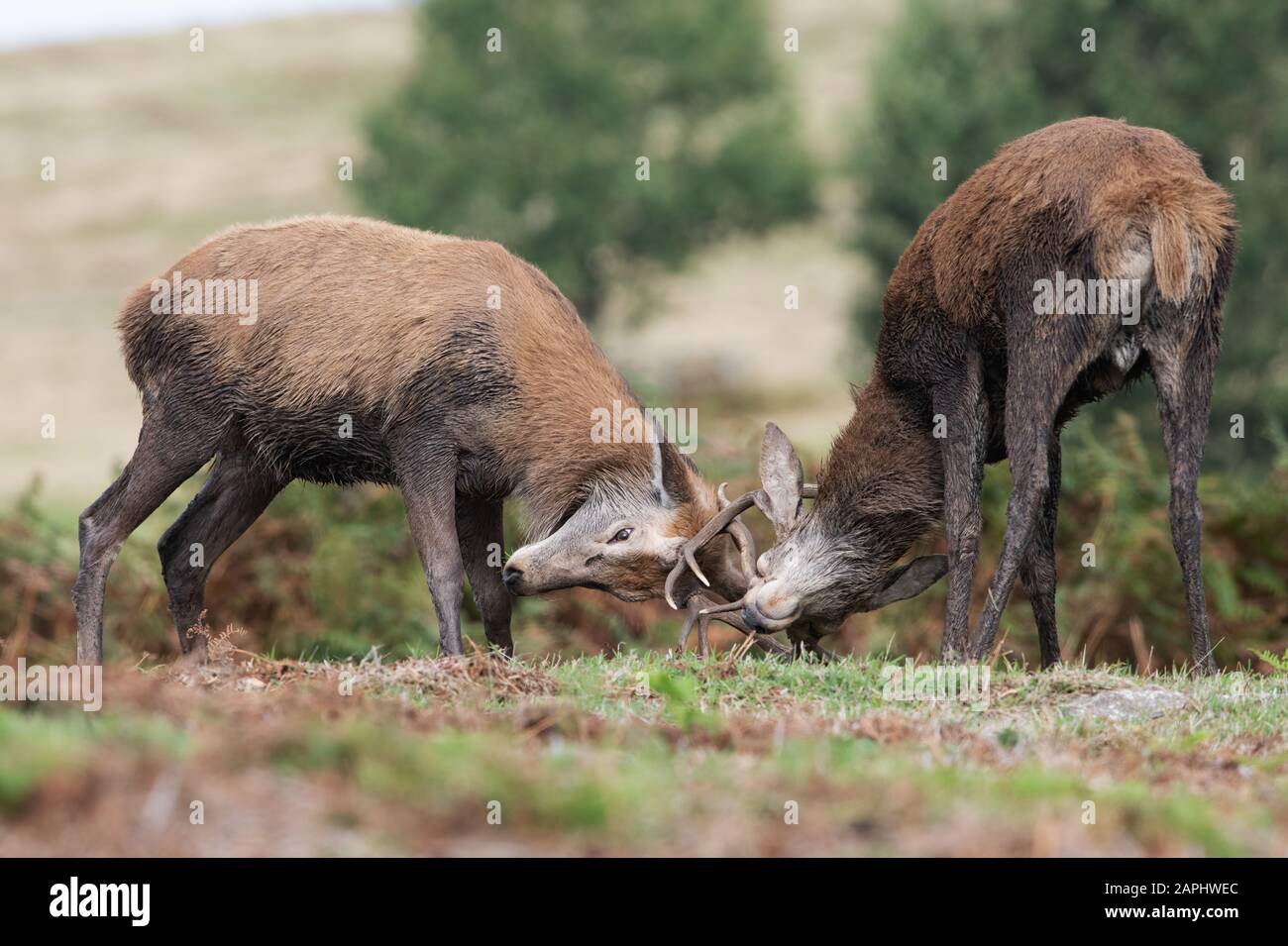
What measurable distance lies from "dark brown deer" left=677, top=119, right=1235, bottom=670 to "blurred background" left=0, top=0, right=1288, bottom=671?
4.40ft

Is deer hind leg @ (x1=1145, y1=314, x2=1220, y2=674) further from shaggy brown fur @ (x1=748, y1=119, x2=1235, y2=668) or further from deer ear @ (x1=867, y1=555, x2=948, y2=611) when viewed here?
deer ear @ (x1=867, y1=555, x2=948, y2=611)

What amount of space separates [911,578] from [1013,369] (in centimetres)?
160

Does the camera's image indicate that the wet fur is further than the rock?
Yes

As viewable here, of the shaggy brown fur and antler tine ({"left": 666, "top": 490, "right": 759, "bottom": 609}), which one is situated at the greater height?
the shaggy brown fur

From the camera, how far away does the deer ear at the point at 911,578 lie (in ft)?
29.8

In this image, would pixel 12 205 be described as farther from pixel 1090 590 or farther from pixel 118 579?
pixel 1090 590

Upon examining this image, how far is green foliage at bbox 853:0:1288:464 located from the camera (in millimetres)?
27531

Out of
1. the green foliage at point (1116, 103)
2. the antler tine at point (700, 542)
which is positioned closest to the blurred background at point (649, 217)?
the green foliage at point (1116, 103)

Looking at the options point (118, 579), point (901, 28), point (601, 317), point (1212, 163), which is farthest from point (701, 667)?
point (601, 317)

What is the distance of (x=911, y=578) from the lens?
916 cm

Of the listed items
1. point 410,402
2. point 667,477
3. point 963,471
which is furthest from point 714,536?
point 410,402

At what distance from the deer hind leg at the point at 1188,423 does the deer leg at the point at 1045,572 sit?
1009 mm

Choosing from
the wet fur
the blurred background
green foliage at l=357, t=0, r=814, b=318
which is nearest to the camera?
the wet fur

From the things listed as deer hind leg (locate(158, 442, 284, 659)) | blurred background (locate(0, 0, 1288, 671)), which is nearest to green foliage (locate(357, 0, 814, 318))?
blurred background (locate(0, 0, 1288, 671))
